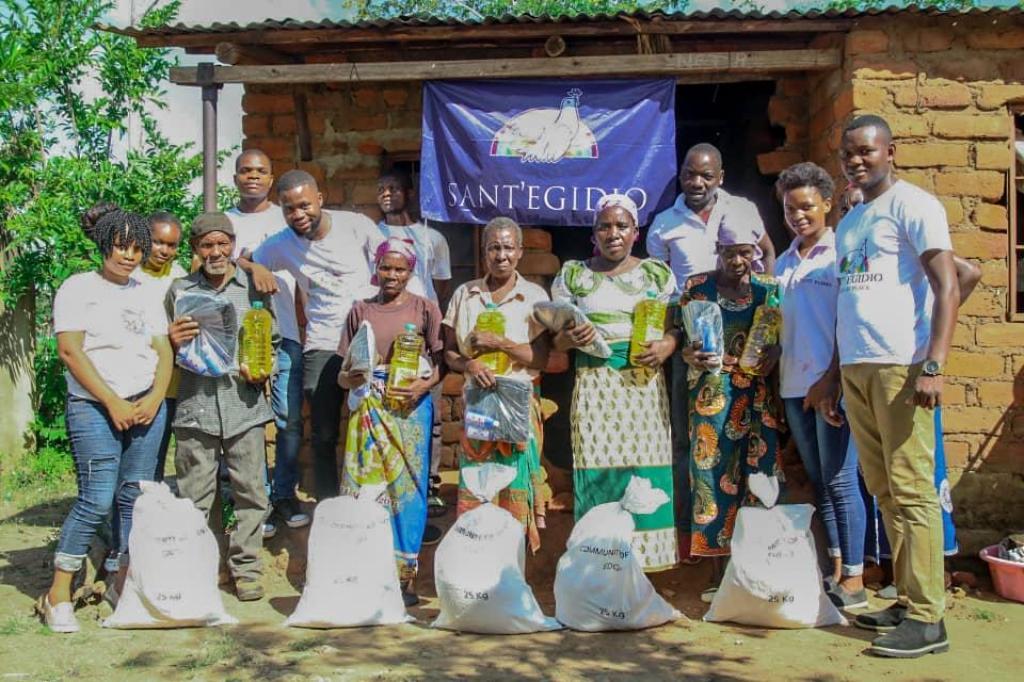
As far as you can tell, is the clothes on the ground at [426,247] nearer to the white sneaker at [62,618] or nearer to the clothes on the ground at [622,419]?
the clothes on the ground at [622,419]

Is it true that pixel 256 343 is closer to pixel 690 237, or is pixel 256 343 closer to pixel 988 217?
pixel 690 237

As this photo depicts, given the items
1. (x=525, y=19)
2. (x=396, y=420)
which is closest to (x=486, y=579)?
(x=396, y=420)

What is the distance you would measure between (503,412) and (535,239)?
2.30 meters

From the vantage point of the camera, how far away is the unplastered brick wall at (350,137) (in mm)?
6617

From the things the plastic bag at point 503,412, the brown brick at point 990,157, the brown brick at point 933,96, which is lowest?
the plastic bag at point 503,412

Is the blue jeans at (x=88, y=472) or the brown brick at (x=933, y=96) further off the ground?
the brown brick at (x=933, y=96)

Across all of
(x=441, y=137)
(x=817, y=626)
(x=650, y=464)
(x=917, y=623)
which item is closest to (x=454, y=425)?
(x=441, y=137)

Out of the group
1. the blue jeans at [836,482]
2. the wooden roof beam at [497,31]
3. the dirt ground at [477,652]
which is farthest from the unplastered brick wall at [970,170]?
the blue jeans at [836,482]

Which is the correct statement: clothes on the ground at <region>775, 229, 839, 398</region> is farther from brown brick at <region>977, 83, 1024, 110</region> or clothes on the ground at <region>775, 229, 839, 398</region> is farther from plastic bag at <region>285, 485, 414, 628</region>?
plastic bag at <region>285, 485, 414, 628</region>

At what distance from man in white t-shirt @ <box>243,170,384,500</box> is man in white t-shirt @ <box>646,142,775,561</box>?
5.11 ft

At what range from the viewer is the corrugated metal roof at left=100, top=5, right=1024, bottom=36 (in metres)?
5.47

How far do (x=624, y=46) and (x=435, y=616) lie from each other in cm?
373

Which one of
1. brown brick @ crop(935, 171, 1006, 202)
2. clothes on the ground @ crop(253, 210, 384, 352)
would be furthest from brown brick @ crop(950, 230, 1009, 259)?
clothes on the ground @ crop(253, 210, 384, 352)

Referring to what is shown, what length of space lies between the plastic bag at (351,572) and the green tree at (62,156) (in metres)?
5.20
